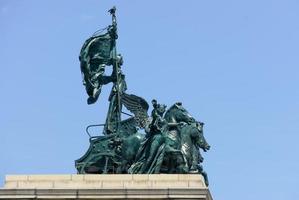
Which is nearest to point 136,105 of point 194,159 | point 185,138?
point 185,138

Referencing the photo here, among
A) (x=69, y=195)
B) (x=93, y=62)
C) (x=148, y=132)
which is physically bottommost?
(x=69, y=195)

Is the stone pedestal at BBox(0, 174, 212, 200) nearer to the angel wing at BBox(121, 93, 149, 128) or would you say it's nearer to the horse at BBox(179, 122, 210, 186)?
the horse at BBox(179, 122, 210, 186)

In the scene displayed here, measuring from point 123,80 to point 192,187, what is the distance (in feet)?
19.9

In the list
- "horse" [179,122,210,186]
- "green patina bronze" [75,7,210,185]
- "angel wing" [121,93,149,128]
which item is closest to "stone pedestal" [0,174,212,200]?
"green patina bronze" [75,7,210,185]

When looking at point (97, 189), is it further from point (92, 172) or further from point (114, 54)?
point (114, 54)

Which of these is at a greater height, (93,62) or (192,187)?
(93,62)

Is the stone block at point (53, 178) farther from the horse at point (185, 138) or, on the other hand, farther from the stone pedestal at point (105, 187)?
the horse at point (185, 138)

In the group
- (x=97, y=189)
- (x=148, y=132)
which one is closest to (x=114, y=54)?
(x=148, y=132)

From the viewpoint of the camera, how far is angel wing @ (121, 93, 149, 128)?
4428cm

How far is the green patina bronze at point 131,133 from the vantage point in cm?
4194

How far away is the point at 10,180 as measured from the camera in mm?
41125

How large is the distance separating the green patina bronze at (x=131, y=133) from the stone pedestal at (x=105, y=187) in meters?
0.97

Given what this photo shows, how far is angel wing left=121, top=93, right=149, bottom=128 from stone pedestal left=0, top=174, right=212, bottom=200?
3838 mm

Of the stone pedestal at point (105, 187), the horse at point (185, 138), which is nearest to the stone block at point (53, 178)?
the stone pedestal at point (105, 187)
